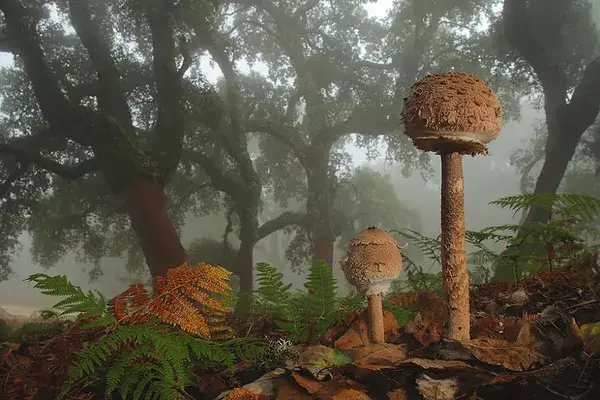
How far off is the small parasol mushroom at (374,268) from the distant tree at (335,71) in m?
13.0

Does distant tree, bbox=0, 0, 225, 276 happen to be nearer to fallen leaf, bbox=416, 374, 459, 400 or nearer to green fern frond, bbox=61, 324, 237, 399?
green fern frond, bbox=61, 324, 237, 399

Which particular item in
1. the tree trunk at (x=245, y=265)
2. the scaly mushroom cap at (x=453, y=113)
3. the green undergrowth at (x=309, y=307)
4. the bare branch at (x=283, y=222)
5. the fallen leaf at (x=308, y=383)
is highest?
the bare branch at (x=283, y=222)

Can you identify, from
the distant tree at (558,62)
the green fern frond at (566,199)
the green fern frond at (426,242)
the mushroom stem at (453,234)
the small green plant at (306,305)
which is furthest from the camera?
the distant tree at (558,62)

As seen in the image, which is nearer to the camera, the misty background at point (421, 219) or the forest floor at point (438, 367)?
the forest floor at point (438, 367)

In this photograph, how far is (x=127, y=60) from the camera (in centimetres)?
1391

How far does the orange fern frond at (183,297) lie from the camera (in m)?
1.42

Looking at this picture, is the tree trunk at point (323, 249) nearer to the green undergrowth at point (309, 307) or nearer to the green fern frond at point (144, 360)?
the green undergrowth at point (309, 307)

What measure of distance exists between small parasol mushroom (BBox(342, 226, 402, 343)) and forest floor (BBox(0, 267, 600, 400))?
10 cm

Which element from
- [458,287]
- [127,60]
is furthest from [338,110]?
[458,287]

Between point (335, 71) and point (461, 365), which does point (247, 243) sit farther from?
point (461, 365)

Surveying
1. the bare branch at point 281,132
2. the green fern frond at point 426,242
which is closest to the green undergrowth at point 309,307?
the green fern frond at point 426,242

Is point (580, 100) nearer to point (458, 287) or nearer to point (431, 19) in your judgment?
point (431, 19)

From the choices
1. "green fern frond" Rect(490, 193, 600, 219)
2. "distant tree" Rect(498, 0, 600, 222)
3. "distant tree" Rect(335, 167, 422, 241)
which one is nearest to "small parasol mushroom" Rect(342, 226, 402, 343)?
"green fern frond" Rect(490, 193, 600, 219)

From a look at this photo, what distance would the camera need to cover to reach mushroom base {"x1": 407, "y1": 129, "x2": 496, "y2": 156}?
140cm
